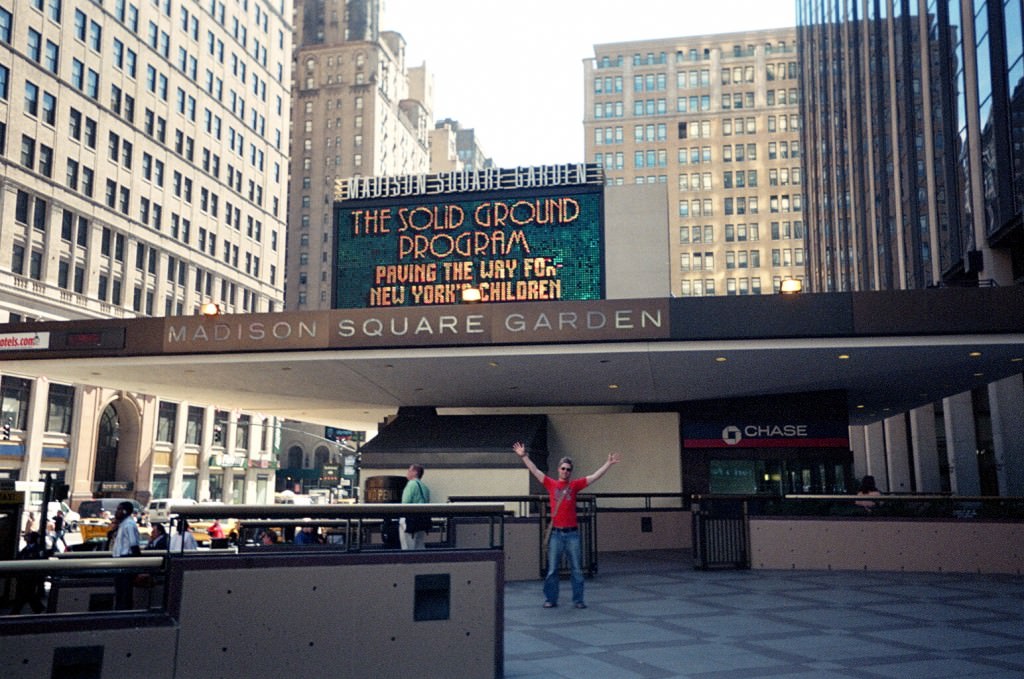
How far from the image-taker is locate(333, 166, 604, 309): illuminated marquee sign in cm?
2348

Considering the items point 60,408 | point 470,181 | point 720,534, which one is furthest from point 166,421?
point 720,534

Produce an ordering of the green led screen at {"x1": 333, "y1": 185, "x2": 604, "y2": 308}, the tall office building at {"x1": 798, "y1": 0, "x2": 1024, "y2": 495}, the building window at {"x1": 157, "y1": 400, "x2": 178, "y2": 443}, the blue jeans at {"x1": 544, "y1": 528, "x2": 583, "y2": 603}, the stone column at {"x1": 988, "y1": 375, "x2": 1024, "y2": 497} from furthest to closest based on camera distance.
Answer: the building window at {"x1": 157, "y1": 400, "x2": 178, "y2": 443}
the stone column at {"x1": 988, "y1": 375, "x2": 1024, "y2": 497}
the tall office building at {"x1": 798, "y1": 0, "x2": 1024, "y2": 495}
the green led screen at {"x1": 333, "y1": 185, "x2": 604, "y2": 308}
the blue jeans at {"x1": 544, "y1": 528, "x2": 583, "y2": 603}

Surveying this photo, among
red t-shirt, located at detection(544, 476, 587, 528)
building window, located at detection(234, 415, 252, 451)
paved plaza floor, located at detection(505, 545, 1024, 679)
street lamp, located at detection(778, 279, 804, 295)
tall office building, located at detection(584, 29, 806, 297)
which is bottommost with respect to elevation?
paved plaza floor, located at detection(505, 545, 1024, 679)

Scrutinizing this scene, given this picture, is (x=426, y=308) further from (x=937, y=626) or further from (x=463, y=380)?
(x=937, y=626)

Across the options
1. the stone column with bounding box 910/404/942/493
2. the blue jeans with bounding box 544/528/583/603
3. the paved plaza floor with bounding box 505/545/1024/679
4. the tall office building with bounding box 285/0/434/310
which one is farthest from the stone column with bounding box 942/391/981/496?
the tall office building with bounding box 285/0/434/310

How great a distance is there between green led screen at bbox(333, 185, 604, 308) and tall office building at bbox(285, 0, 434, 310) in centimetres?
9493

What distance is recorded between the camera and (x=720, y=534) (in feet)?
57.7

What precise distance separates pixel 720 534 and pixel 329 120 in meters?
116

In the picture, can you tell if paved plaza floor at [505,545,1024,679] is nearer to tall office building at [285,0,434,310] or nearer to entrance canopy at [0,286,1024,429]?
entrance canopy at [0,286,1024,429]

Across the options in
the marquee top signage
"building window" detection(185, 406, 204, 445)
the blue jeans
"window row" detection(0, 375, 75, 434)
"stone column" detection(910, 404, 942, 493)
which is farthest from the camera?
"building window" detection(185, 406, 204, 445)

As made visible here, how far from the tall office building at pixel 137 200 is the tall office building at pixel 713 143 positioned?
2002 inches

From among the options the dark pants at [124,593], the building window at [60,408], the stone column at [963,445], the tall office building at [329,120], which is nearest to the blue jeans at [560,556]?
the dark pants at [124,593]

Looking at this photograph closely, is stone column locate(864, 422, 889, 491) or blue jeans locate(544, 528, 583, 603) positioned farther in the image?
stone column locate(864, 422, 889, 491)

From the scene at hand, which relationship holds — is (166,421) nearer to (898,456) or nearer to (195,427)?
(195,427)
